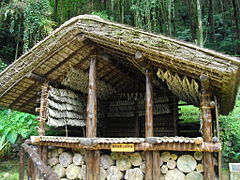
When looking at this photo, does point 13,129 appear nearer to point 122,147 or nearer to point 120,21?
point 122,147

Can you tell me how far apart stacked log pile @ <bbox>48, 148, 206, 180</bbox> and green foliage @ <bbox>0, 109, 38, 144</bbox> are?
9.98 feet

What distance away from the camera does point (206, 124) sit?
379cm

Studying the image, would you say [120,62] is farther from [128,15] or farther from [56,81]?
[128,15]

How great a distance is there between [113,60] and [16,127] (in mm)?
4783

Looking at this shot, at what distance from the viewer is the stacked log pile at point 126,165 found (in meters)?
3.96

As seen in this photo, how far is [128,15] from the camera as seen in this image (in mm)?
14312

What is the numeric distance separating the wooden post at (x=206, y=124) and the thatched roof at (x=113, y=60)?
0.48 feet

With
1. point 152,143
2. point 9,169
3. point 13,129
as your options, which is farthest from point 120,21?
point 152,143

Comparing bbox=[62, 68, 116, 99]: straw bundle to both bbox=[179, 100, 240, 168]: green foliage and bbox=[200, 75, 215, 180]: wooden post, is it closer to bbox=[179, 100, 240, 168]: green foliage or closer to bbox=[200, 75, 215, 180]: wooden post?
bbox=[200, 75, 215, 180]: wooden post

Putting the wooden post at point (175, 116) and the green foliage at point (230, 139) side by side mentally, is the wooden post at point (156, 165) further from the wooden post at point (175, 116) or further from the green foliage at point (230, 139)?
the green foliage at point (230, 139)

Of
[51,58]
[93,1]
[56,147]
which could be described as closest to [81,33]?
[51,58]

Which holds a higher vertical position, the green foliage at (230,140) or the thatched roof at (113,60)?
the thatched roof at (113,60)

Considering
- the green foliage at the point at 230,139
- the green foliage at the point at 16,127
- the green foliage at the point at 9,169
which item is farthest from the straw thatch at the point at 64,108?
the green foliage at the point at 230,139

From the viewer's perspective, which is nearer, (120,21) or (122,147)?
(122,147)
